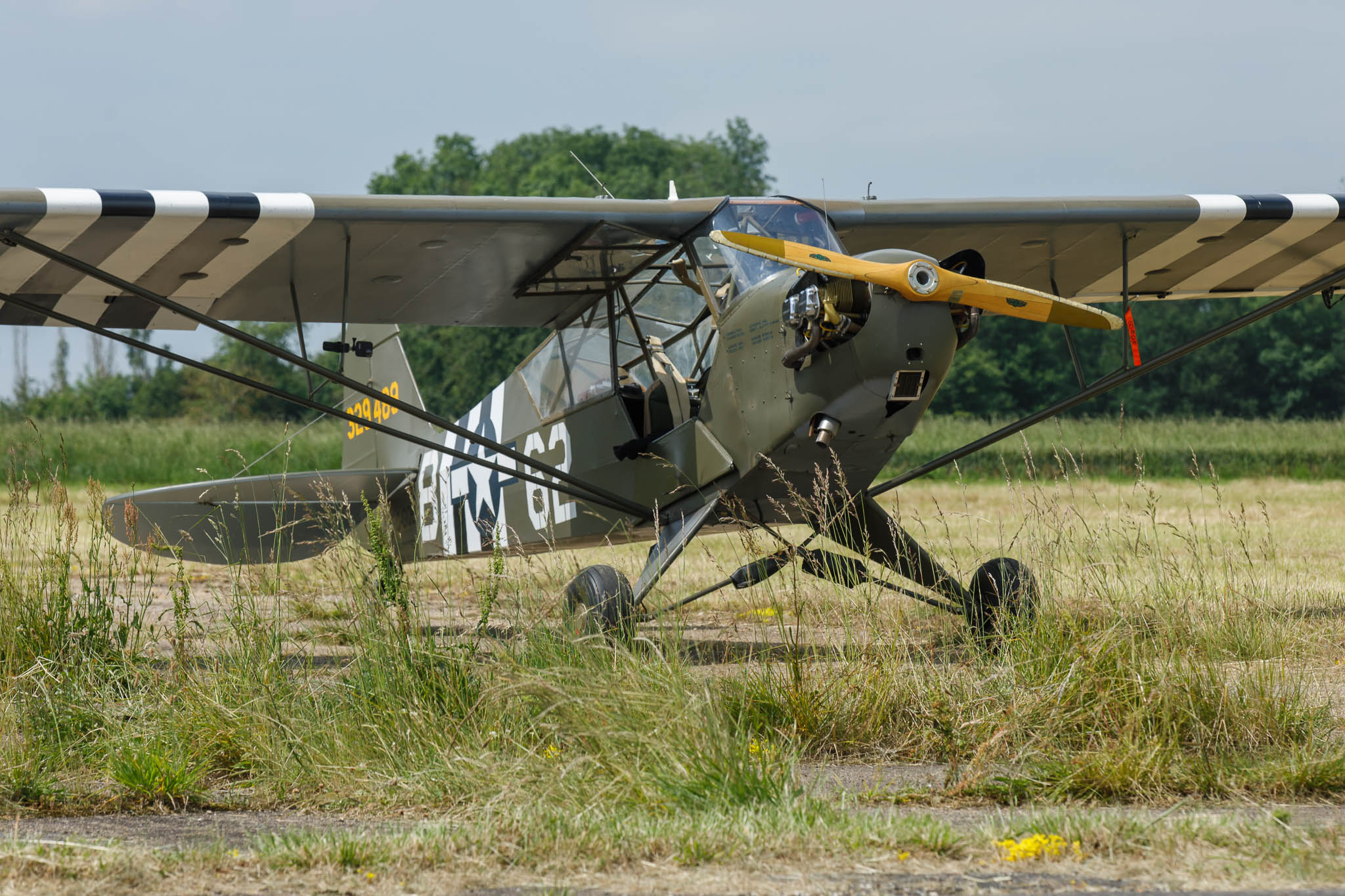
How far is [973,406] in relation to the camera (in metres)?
51.4

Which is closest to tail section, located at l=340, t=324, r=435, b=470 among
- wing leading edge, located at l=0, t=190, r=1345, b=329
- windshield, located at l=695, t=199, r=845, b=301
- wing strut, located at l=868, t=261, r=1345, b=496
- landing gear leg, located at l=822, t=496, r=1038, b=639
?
wing leading edge, located at l=0, t=190, r=1345, b=329

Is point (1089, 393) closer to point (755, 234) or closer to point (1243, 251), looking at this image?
point (755, 234)

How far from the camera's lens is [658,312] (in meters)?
7.64

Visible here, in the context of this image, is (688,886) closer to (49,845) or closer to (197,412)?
(49,845)

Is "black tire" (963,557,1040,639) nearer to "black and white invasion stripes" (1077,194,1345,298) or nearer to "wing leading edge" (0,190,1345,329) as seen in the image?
"wing leading edge" (0,190,1345,329)

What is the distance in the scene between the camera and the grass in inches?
129

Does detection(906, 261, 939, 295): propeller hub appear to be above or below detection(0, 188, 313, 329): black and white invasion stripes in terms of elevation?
below

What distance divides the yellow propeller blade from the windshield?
0.54 m

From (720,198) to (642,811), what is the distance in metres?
4.35

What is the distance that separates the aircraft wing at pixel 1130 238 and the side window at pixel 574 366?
178cm

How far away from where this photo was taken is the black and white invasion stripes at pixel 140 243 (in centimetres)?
642

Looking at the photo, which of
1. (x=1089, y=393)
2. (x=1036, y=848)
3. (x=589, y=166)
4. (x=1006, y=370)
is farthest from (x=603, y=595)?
(x=589, y=166)

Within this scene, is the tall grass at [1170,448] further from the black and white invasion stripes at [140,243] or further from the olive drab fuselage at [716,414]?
the black and white invasion stripes at [140,243]

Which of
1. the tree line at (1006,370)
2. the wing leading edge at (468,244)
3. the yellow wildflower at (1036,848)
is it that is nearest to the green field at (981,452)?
the tree line at (1006,370)
